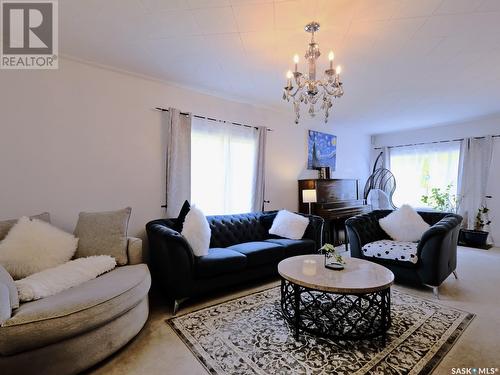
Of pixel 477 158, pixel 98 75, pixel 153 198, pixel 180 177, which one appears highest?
pixel 98 75

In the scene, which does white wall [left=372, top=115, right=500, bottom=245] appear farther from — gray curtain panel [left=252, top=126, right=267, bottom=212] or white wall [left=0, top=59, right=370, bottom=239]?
white wall [left=0, top=59, right=370, bottom=239]

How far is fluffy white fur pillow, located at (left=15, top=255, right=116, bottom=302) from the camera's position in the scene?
161cm

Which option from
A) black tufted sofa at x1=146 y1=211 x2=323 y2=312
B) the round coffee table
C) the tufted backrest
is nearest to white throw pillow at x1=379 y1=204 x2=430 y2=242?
black tufted sofa at x1=146 y1=211 x2=323 y2=312

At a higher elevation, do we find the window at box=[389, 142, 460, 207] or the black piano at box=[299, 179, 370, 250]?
the window at box=[389, 142, 460, 207]

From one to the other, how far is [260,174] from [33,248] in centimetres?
287

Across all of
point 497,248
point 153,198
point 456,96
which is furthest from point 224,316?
point 497,248

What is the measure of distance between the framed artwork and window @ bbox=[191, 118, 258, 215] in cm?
153

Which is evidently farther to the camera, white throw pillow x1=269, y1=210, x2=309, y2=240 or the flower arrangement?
the flower arrangement

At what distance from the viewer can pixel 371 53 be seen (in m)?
2.50

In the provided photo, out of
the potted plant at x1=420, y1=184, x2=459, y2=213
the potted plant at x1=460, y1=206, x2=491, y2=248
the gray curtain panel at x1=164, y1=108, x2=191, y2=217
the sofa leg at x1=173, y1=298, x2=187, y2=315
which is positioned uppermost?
the gray curtain panel at x1=164, y1=108, x2=191, y2=217

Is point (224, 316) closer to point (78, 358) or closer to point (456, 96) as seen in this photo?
point (78, 358)

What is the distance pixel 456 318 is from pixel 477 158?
4.40 meters

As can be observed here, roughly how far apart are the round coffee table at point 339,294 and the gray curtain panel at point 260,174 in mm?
1619

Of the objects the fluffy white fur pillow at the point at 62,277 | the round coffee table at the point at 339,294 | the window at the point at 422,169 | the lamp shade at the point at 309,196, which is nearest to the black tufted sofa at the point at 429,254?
the round coffee table at the point at 339,294
